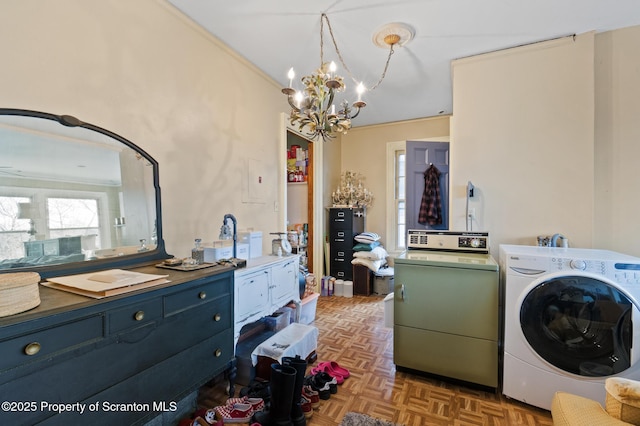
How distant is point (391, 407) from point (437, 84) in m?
3.23

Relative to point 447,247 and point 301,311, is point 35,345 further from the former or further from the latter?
point 447,247

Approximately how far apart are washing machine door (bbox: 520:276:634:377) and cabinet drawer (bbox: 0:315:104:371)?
7.30 feet

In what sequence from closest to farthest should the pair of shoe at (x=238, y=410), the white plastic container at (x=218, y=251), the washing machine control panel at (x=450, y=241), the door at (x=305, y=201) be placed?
1. the pair of shoe at (x=238, y=410)
2. the white plastic container at (x=218, y=251)
3. the washing machine control panel at (x=450, y=241)
4. the door at (x=305, y=201)

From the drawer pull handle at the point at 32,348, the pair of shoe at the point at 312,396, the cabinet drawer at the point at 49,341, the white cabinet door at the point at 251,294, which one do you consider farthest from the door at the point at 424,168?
the drawer pull handle at the point at 32,348

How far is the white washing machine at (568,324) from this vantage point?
1.55 metres

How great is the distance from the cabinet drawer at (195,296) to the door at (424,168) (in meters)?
2.98

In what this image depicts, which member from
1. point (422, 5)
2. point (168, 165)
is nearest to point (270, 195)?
point (168, 165)

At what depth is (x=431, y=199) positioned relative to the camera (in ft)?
12.8

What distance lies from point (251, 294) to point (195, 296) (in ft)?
1.99

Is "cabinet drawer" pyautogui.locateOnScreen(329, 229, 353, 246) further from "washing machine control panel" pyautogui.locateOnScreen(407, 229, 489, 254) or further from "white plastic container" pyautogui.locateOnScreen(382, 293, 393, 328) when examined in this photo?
"white plastic container" pyautogui.locateOnScreen(382, 293, 393, 328)

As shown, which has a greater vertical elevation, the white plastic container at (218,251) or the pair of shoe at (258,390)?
the white plastic container at (218,251)

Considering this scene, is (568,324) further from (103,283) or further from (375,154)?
(375,154)

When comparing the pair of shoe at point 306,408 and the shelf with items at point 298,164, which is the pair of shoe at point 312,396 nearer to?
the pair of shoe at point 306,408

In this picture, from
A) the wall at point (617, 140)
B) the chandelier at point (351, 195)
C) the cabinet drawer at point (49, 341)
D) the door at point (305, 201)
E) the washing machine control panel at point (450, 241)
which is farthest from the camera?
the chandelier at point (351, 195)
